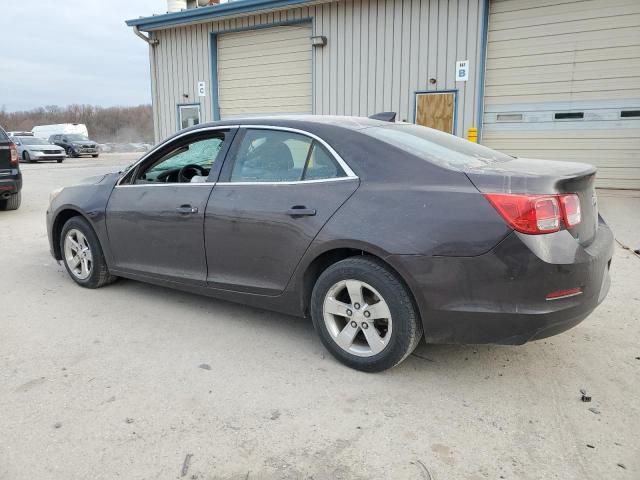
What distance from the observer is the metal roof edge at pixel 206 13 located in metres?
13.1

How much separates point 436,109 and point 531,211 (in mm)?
9883

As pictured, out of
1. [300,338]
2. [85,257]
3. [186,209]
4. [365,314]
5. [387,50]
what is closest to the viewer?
[365,314]

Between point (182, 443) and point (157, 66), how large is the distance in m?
15.5

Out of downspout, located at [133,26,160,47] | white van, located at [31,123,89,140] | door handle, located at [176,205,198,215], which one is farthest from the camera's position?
white van, located at [31,123,89,140]

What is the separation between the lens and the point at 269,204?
3479 mm

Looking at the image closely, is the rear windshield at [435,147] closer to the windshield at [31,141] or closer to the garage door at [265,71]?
the garage door at [265,71]

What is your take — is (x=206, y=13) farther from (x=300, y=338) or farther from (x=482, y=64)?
(x=300, y=338)

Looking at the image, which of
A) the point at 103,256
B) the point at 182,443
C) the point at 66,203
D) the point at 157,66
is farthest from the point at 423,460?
the point at 157,66

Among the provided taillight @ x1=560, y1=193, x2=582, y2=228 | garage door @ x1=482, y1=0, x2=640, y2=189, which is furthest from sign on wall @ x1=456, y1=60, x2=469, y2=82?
taillight @ x1=560, y1=193, x2=582, y2=228

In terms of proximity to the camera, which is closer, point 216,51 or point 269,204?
point 269,204

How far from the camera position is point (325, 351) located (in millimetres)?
3541

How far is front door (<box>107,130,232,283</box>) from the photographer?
391 centimetres

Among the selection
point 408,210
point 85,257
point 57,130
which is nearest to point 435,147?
point 408,210

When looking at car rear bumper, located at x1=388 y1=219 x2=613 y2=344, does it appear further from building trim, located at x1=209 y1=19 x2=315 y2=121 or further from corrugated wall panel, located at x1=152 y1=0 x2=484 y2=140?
building trim, located at x1=209 y1=19 x2=315 y2=121
